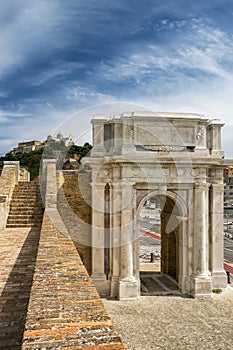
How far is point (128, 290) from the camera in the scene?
12.4 m

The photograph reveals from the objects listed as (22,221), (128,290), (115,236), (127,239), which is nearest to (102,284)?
(128,290)

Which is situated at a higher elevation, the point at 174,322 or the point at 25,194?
the point at 25,194

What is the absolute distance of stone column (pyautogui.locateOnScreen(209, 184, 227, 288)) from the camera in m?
13.4

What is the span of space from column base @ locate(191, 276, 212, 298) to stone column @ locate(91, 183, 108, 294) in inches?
141

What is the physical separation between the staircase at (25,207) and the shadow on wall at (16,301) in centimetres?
457

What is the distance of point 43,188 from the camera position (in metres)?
15.2

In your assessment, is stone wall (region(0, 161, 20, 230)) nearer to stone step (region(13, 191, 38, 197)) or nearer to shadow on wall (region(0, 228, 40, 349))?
stone step (region(13, 191, 38, 197))

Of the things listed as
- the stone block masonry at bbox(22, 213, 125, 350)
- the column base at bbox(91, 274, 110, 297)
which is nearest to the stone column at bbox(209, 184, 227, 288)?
the column base at bbox(91, 274, 110, 297)

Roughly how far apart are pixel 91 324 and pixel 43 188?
42.8ft

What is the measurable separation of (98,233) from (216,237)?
16.4ft

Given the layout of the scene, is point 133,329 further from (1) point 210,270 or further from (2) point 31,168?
(2) point 31,168

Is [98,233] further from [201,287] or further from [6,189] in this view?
[201,287]

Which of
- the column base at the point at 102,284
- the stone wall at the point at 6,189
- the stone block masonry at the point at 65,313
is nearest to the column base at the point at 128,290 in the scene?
the column base at the point at 102,284

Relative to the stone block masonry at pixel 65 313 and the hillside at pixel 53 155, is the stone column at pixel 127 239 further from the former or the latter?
the hillside at pixel 53 155
